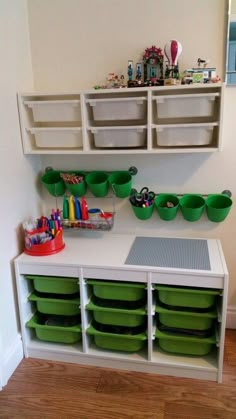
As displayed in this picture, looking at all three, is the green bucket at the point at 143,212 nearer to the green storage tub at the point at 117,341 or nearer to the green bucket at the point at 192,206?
the green bucket at the point at 192,206

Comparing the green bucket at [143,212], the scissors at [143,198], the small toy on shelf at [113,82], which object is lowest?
the green bucket at [143,212]

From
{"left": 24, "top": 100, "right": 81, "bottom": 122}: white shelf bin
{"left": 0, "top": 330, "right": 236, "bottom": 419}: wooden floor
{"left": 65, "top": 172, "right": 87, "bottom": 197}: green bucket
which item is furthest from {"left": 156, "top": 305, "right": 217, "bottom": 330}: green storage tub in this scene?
{"left": 24, "top": 100, "right": 81, "bottom": 122}: white shelf bin

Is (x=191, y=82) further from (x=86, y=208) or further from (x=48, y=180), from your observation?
(x=48, y=180)

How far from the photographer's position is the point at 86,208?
1.95m

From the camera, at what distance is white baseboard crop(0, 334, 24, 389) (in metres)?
1.72

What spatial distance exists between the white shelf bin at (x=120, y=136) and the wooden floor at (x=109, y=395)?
3.86 ft

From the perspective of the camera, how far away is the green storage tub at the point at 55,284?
5.88 feet

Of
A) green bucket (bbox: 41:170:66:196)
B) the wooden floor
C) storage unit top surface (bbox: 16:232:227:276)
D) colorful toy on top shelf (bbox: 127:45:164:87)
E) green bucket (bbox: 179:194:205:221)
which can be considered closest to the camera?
the wooden floor

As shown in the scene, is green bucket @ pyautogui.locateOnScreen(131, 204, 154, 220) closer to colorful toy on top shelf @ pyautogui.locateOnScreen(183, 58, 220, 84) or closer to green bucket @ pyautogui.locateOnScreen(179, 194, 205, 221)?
green bucket @ pyautogui.locateOnScreen(179, 194, 205, 221)

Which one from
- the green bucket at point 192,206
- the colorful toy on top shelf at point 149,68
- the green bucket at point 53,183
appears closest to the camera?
the colorful toy on top shelf at point 149,68

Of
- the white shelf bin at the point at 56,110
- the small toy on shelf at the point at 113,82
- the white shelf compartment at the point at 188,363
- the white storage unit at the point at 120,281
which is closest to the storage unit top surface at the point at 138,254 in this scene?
the white storage unit at the point at 120,281

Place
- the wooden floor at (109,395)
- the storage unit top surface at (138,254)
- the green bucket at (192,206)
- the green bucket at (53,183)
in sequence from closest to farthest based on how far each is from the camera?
the wooden floor at (109,395) < the storage unit top surface at (138,254) < the green bucket at (192,206) < the green bucket at (53,183)

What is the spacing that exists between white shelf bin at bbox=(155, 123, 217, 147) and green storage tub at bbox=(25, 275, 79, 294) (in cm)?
85

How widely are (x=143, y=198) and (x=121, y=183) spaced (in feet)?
0.56
